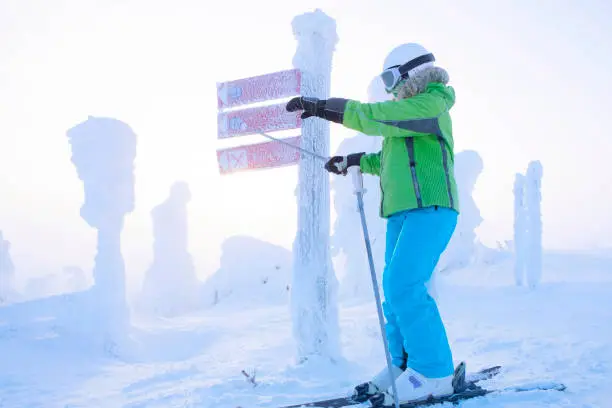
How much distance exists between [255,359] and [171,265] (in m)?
16.5

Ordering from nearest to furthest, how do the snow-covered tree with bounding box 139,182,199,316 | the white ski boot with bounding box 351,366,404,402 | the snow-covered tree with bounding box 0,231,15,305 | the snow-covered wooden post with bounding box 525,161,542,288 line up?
the white ski boot with bounding box 351,366,404,402 → the snow-covered wooden post with bounding box 525,161,542,288 → the snow-covered tree with bounding box 139,182,199,316 → the snow-covered tree with bounding box 0,231,15,305

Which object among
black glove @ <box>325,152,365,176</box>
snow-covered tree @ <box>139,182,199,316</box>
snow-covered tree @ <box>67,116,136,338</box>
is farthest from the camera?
snow-covered tree @ <box>139,182,199,316</box>

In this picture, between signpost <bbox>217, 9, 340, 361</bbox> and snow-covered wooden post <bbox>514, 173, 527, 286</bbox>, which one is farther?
snow-covered wooden post <bbox>514, 173, 527, 286</bbox>

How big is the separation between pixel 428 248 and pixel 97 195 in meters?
8.31

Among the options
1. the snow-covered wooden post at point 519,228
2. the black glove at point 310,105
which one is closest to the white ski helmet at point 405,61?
the black glove at point 310,105

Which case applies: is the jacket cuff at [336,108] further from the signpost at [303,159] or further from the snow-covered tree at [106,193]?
the snow-covered tree at [106,193]

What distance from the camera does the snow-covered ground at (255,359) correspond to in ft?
11.7

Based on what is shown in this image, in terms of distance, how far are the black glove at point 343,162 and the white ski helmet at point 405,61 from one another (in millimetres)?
696

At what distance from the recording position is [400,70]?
10.3 ft

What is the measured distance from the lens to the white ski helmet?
3.11 m

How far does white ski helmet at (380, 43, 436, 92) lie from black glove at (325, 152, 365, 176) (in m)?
0.70

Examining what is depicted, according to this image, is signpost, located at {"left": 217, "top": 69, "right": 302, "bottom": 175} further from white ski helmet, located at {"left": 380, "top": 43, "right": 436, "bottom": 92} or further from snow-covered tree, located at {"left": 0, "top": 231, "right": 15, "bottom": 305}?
snow-covered tree, located at {"left": 0, "top": 231, "right": 15, "bottom": 305}

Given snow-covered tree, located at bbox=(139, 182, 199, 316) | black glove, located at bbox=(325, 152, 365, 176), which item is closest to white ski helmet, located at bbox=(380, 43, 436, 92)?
black glove, located at bbox=(325, 152, 365, 176)

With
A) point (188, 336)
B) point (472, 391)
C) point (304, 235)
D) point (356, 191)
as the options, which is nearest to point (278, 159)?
point (304, 235)
